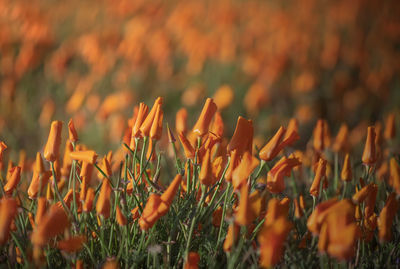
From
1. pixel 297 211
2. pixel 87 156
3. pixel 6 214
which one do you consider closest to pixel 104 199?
pixel 87 156

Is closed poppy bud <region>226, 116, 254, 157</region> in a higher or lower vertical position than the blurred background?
lower

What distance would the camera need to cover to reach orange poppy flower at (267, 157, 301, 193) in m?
1.14

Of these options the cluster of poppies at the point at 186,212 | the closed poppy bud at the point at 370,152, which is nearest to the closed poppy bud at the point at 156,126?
the cluster of poppies at the point at 186,212

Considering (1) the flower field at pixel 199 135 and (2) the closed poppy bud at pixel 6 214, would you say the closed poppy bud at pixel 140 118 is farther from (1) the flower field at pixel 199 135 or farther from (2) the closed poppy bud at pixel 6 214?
(2) the closed poppy bud at pixel 6 214

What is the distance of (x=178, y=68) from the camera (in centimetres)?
425

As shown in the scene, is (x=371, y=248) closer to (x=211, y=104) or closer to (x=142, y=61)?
(x=211, y=104)

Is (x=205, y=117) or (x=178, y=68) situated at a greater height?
(x=178, y=68)

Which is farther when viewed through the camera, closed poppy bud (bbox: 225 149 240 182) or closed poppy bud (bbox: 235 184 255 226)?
closed poppy bud (bbox: 225 149 240 182)

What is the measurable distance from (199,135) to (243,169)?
0.71 ft

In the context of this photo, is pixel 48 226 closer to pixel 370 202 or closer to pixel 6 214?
pixel 6 214

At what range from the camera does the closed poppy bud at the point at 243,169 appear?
3.46ft

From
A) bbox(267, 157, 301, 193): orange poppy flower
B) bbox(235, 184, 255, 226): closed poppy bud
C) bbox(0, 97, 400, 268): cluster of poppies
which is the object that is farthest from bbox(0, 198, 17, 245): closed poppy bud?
bbox(267, 157, 301, 193): orange poppy flower

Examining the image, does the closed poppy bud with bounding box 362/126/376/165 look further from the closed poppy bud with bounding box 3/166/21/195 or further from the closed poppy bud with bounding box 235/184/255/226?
the closed poppy bud with bounding box 3/166/21/195

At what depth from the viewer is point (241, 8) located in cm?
578
